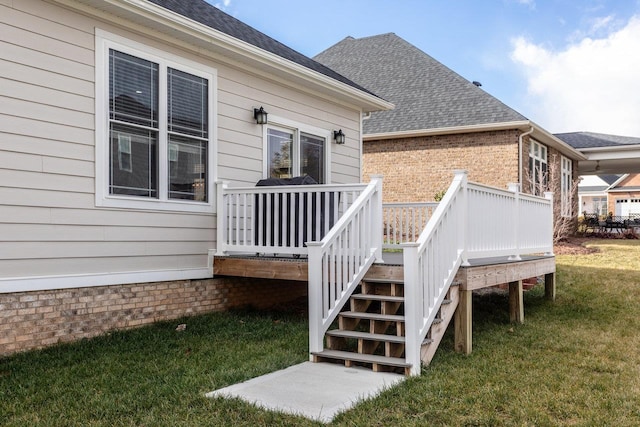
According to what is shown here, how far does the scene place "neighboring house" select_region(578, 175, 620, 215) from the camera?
40.1 meters

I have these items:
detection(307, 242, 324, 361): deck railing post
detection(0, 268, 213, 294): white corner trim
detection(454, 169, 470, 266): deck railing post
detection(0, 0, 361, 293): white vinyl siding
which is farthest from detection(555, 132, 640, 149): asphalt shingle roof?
detection(307, 242, 324, 361): deck railing post

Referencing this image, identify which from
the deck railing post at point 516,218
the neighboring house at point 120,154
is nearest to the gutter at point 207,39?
the neighboring house at point 120,154

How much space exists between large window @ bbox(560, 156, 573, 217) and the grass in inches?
440

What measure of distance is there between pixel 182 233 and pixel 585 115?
4648 cm

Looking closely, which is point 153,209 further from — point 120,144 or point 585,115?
point 585,115

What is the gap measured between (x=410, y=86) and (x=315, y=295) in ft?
42.2

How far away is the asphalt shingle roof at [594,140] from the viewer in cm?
1930

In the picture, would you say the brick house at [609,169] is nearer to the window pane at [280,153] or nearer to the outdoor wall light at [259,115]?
the window pane at [280,153]

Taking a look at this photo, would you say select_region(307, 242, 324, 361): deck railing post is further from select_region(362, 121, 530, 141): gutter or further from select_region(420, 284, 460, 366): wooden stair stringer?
select_region(362, 121, 530, 141): gutter

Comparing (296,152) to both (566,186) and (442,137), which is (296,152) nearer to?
(442,137)

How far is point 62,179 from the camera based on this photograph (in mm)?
5719

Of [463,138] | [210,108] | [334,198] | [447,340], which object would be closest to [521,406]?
[447,340]

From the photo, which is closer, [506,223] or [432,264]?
[432,264]

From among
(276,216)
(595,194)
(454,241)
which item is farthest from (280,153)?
(595,194)
